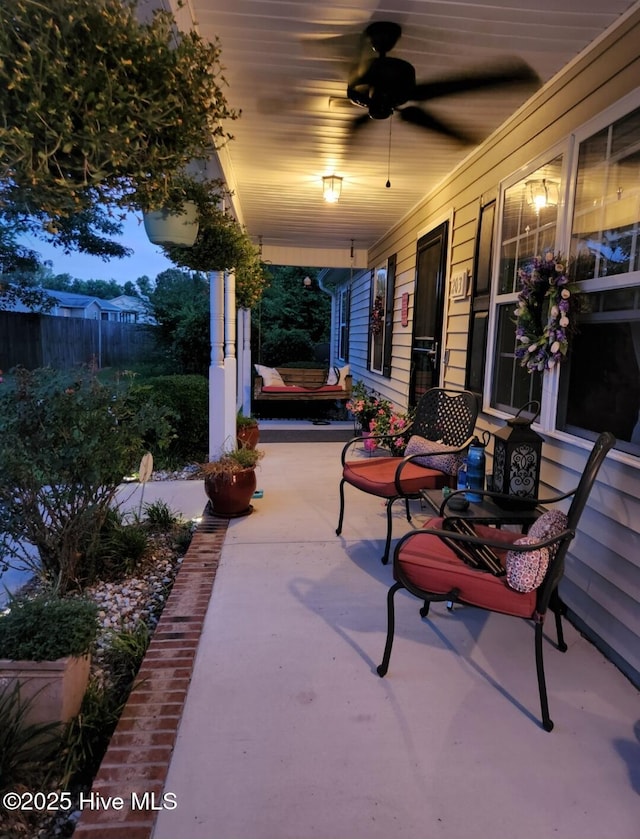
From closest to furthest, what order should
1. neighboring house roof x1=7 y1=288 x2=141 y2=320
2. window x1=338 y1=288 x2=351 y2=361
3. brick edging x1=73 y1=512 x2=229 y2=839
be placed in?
brick edging x1=73 y1=512 x2=229 y2=839 < neighboring house roof x1=7 y1=288 x2=141 y2=320 < window x1=338 y1=288 x2=351 y2=361

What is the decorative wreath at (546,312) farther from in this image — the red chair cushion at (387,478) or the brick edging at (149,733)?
the brick edging at (149,733)

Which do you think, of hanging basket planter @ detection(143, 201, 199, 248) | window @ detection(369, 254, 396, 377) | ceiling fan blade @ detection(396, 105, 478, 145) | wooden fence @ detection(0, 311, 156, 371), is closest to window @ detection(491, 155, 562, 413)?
ceiling fan blade @ detection(396, 105, 478, 145)

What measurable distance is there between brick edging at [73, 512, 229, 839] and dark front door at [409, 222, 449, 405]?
3220mm

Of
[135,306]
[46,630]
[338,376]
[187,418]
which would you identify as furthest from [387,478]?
[135,306]

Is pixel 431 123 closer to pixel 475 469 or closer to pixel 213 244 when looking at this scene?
pixel 213 244

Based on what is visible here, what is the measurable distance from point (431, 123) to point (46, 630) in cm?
359

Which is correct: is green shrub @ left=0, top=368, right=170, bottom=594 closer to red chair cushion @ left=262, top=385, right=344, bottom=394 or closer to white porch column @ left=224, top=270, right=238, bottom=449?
white porch column @ left=224, top=270, right=238, bottom=449

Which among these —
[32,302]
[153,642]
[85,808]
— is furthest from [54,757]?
[32,302]

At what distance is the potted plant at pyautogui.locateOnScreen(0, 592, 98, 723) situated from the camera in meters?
1.57

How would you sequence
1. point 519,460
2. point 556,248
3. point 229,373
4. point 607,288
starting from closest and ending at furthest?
1. point 607,288
2. point 519,460
3. point 556,248
4. point 229,373

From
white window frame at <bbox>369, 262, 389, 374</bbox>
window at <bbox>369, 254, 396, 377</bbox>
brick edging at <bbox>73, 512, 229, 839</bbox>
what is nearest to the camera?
brick edging at <bbox>73, 512, 229, 839</bbox>

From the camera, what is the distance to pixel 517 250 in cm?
326

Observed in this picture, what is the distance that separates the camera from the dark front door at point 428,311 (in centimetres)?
467

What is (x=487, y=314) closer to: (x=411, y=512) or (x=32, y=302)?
(x=411, y=512)
